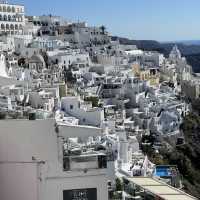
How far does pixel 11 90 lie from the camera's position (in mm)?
21000

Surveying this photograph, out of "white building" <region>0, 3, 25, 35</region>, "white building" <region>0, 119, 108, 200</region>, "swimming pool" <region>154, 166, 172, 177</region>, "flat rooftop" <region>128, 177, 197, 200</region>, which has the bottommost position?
"swimming pool" <region>154, 166, 172, 177</region>

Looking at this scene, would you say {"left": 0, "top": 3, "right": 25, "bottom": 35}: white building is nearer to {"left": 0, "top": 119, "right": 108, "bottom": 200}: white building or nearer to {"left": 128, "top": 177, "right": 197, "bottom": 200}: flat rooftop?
{"left": 128, "top": 177, "right": 197, "bottom": 200}: flat rooftop

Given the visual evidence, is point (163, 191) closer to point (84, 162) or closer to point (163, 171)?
point (84, 162)

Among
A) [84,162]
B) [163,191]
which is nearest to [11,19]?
[163,191]

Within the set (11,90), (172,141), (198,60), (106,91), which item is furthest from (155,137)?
(198,60)

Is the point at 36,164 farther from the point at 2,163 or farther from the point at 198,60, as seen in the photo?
the point at 198,60

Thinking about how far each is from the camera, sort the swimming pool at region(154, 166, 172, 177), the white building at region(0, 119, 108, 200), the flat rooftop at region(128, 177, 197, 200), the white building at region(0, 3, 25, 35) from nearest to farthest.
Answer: the white building at region(0, 119, 108, 200) < the flat rooftop at region(128, 177, 197, 200) < the swimming pool at region(154, 166, 172, 177) < the white building at region(0, 3, 25, 35)

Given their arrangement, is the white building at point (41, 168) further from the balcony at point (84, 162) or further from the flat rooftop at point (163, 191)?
the flat rooftop at point (163, 191)

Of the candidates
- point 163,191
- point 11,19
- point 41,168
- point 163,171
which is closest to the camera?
point 41,168

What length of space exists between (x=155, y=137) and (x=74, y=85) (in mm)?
5995

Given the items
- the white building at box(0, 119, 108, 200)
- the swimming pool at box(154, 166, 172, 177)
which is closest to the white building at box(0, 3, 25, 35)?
the swimming pool at box(154, 166, 172, 177)

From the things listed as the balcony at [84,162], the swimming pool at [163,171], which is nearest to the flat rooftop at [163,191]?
the balcony at [84,162]

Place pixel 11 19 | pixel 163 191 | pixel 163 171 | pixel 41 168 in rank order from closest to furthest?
pixel 41 168, pixel 163 191, pixel 163 171, pixel 11 19

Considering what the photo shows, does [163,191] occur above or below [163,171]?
above
